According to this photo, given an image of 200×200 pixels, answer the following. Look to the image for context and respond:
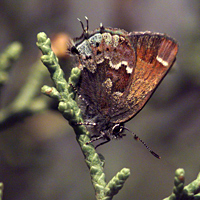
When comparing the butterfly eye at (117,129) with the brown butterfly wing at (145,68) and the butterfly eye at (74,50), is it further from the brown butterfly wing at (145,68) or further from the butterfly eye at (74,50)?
the butterfly eye at (74,50)

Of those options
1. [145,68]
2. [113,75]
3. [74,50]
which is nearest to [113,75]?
[113,75]

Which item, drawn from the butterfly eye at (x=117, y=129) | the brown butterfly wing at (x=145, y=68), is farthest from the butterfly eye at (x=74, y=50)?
the butterfly eye at (x=117, y=129)

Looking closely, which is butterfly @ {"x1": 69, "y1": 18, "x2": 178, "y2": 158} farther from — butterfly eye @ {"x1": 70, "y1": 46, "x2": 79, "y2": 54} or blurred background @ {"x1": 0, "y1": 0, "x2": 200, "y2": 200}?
blurred background @ {"x1": 0, "y1": 0, "x2": 200, "y2": 200}

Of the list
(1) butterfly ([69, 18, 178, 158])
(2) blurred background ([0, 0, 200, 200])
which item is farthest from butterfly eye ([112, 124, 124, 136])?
(2) blurred background ([0, 0, 200, 200])

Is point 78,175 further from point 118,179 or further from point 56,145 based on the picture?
point 118,179

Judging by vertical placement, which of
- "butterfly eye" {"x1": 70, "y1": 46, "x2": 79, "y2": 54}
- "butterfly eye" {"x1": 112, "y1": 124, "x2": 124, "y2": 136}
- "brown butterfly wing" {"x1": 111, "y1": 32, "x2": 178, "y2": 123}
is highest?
"butterfly eye" {"x1": 70, "y1": 46, "x2": 79, "y2": 54}

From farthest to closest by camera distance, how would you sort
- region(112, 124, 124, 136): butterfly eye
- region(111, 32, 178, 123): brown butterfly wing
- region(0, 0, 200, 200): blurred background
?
region(0, 0, 200, 200): blurred background < region(112, 124, 124, 136): butterfly eye < region(111, 32, 178, 123): brown butterfly wing

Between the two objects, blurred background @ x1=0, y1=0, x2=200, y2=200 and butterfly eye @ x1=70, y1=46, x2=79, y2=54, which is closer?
butterfly eye @ x1=70, y1=46, x2=79, y2=54
